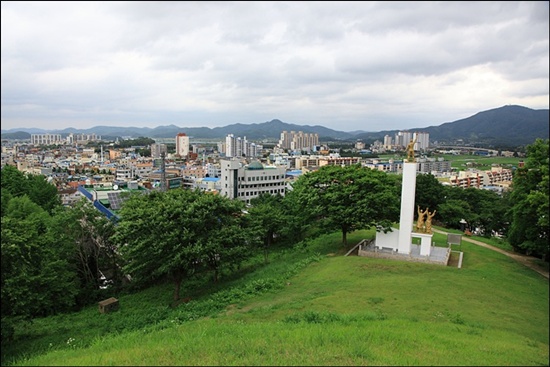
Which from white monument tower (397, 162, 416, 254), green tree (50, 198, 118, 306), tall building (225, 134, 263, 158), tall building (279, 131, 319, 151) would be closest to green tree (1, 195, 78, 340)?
green tree (50, 198, 118, 306)

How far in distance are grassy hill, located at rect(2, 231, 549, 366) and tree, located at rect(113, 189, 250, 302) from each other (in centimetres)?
161

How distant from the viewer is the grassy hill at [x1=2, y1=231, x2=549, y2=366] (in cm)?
599

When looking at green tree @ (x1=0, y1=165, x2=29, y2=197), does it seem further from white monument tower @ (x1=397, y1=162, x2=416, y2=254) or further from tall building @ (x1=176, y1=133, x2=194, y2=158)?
tall building @ (x1=176, y1=133, x2=194, y2=158)

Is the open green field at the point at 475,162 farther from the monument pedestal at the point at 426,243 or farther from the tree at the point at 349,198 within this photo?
the monument pedestal at the point at 426,243

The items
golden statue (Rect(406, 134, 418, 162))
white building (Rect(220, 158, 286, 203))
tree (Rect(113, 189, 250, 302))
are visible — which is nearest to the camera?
tree (Rect(113, 189, 250, 302))

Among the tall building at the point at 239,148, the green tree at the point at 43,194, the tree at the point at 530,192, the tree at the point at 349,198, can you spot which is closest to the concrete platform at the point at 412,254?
the tree at the point at 349,198

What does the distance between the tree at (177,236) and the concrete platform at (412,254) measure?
6027 millimetres

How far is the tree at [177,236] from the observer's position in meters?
14.1

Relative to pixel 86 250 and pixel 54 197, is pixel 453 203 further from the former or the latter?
pixel 54 197

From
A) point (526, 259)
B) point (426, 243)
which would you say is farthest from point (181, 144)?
point (526, 259)

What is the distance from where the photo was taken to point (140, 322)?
11.2 m

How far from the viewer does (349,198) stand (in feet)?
61.2

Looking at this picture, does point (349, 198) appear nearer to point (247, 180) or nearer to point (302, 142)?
point (247, 180)

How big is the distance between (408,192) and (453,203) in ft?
A: 54.1
